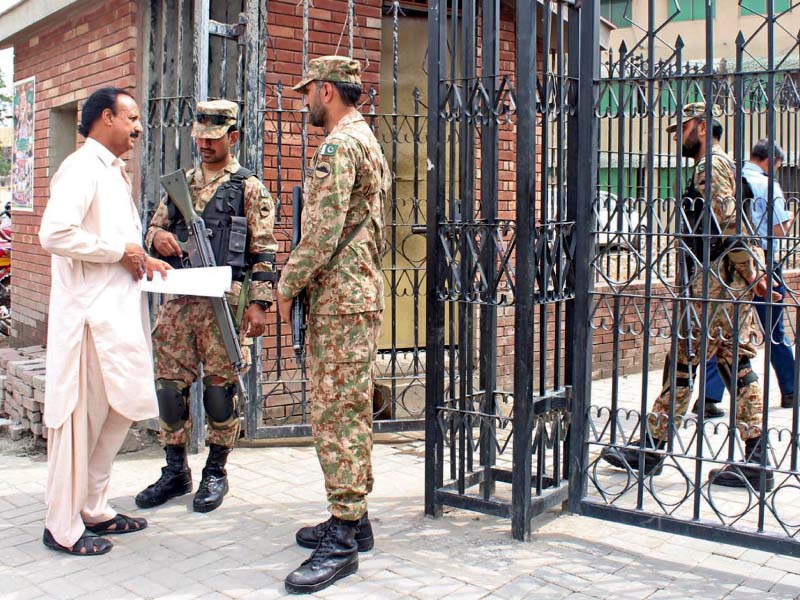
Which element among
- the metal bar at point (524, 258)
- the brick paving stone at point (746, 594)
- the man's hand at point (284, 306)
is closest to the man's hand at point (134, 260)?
the man's hand at point (284, 306)

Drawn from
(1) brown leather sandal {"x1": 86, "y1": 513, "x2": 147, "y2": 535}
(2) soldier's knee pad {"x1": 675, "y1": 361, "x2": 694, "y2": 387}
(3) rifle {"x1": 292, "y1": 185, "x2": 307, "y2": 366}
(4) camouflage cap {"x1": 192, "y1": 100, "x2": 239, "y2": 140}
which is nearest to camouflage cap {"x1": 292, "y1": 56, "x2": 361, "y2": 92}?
(3) rifle {"x1": 292, "y1": 185, "x2": 307, "y2": 366}

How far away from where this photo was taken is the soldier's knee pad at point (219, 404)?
180 inches

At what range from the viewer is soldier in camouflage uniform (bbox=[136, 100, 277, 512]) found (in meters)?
4.47

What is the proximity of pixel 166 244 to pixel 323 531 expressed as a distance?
5.41 feet

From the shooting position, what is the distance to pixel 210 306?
4.47 metres

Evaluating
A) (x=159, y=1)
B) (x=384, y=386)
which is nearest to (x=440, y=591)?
(x=384, y=386)

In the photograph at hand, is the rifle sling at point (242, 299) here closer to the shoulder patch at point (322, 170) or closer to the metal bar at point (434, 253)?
the metal bar at point (434, 253)

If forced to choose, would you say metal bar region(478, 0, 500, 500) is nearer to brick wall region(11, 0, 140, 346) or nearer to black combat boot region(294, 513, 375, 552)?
black combat boot region(294, 513, 375, 552)

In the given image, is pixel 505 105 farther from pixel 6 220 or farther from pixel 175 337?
pixel 6 220

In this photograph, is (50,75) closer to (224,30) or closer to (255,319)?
(224,30)

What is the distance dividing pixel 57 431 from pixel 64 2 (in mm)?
4407

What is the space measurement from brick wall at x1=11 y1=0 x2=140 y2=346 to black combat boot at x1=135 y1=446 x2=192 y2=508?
2402 millimetres

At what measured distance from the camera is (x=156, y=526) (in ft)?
14.0

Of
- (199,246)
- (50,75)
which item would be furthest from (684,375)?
(50,75)
